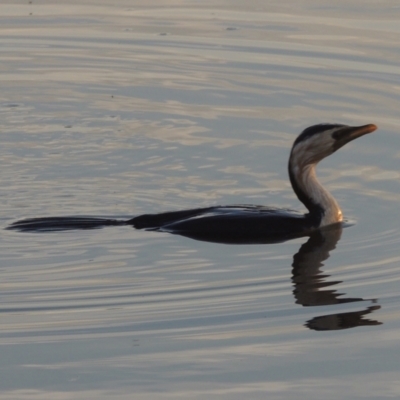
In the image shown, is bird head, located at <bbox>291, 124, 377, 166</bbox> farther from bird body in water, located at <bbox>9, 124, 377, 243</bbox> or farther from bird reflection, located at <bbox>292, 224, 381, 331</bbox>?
bird reflection, located at <bbox>292, 224, 381, 331</bbox>

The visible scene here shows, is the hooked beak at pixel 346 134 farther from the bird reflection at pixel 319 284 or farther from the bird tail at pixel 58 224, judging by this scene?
the bird tail at pixel 58 224

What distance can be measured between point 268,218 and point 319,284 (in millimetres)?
1212

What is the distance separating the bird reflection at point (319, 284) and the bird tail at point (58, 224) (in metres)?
1.55

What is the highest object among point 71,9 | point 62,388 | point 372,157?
point 71,9

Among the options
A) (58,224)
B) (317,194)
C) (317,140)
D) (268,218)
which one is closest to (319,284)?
(268,218)

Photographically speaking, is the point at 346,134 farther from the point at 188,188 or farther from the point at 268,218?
the point at 188,188

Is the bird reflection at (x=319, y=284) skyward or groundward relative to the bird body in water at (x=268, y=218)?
groundward

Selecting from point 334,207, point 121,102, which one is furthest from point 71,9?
point 334,207

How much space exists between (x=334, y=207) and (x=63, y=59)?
6899 millimetres

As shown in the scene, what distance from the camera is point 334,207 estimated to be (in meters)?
9.60

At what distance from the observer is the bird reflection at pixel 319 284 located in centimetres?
725

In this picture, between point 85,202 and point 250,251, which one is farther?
point 85,202

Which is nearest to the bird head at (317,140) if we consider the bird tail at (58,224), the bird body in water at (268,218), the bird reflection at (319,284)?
the bird body in water at (268,218)

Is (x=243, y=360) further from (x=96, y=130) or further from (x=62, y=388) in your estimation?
(x=96, y=130)
